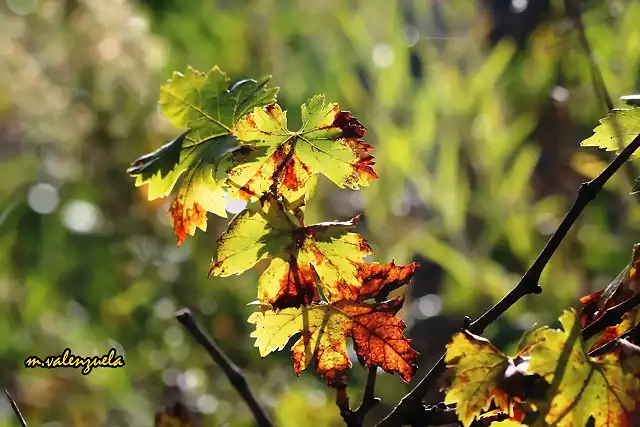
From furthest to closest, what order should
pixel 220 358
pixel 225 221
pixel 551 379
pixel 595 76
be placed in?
pixel 225 221
pixel 595 76
pixel 220 358
pixel 551 379

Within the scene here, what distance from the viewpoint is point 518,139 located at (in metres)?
1.44

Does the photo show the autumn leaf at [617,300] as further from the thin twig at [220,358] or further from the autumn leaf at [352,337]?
the thin twig at [220,358]

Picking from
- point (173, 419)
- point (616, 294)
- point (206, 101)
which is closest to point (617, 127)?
point (616, 294)

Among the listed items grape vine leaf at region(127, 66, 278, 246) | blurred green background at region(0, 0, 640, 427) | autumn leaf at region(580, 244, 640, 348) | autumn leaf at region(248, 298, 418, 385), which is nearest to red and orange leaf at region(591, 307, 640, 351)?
autumn leaf at region(580, 244, 640, 348)

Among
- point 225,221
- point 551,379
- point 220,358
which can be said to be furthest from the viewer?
point 225,221

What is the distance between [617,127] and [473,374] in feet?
0.53

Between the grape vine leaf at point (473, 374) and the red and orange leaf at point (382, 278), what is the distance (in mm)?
64

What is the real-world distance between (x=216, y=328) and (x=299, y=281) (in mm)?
1049

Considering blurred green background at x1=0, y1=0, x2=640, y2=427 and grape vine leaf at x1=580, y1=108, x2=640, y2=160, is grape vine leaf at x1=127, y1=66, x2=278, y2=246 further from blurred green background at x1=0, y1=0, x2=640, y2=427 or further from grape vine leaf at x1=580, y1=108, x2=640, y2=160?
blurred green background at x1=0, y1=0, x2=640, y2=427

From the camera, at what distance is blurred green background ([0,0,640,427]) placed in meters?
1.33

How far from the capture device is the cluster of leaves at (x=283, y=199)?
367 mm

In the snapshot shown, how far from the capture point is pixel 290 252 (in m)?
0.37

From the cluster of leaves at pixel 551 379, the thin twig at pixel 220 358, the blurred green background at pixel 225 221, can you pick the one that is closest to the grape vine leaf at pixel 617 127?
the cluster of leaves at pixel 551 379

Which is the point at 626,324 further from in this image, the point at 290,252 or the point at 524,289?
the point at 290,252
